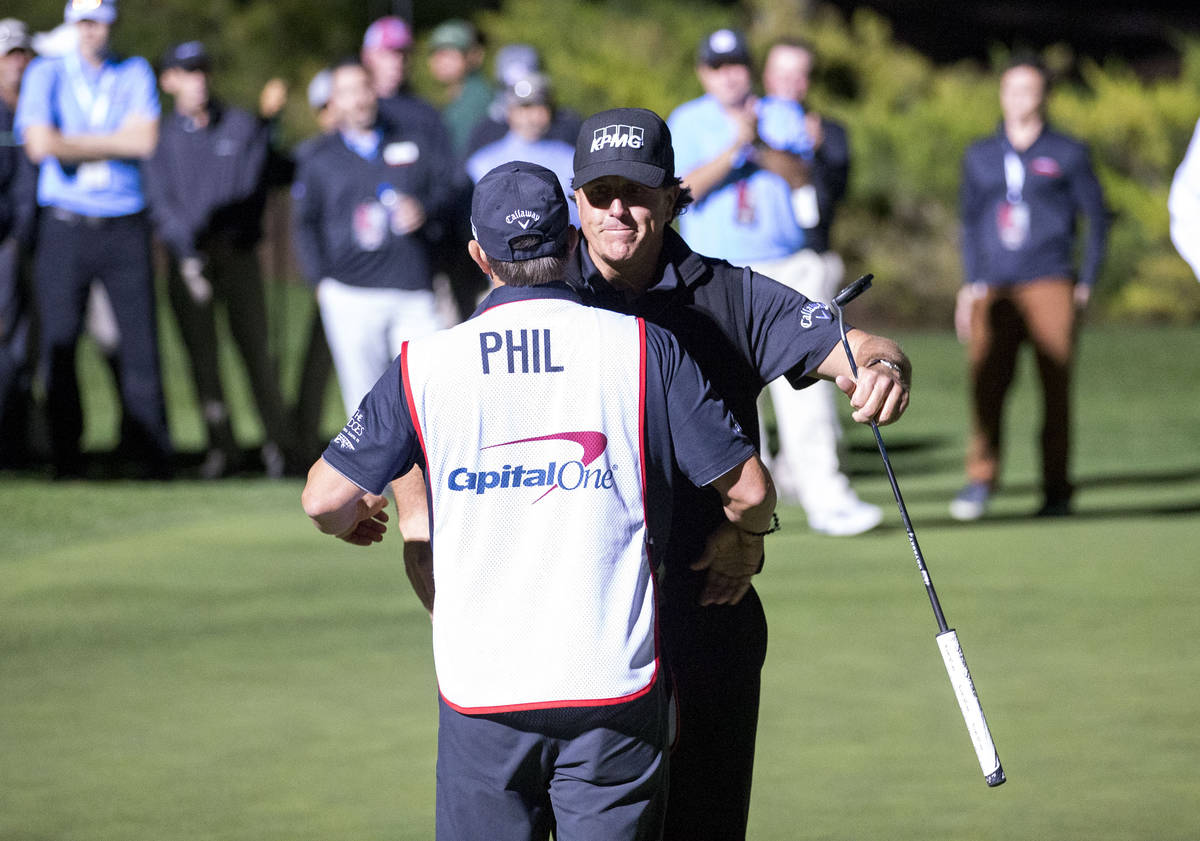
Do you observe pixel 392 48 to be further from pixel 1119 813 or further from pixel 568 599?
pixel 568 599

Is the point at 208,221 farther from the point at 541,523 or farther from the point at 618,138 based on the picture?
the point at 541,523

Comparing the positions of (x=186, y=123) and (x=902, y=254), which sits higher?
(x=186, y=123)

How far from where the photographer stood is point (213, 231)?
11.0 metres

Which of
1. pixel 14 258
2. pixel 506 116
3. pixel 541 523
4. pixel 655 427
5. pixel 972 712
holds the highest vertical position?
pixel 506 116

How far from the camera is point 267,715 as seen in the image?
6078 mm

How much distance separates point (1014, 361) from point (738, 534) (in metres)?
6.24

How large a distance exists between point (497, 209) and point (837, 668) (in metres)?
3.62

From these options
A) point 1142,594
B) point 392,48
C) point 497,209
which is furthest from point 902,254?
point 497,209

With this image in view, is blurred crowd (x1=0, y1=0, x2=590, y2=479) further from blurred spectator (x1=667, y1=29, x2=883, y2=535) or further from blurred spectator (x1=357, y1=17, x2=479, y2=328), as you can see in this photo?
blurred spectator (x1=667, y1=29, x2=883, y2=535)

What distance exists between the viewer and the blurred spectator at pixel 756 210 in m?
8.81

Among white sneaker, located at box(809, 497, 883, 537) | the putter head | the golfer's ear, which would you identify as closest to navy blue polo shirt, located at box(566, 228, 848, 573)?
the putter head

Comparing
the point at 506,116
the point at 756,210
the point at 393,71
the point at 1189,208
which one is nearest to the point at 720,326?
the point at 1189,208

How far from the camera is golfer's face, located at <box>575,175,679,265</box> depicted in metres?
3.91

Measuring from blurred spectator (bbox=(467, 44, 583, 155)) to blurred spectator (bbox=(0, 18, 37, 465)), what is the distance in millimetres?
2648
